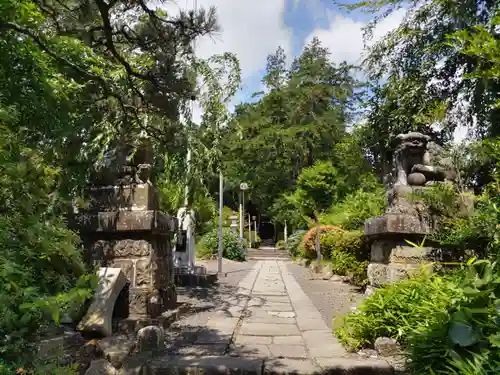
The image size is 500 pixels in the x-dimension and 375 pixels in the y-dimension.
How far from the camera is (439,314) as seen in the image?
118 inches

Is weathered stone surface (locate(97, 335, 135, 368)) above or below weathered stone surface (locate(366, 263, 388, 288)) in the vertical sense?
below

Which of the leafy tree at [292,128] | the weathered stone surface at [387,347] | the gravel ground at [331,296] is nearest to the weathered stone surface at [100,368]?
the weathered stone surface at [387,347]

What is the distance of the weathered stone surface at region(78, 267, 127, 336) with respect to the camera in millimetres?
3795

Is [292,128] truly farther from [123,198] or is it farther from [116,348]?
[116,348]

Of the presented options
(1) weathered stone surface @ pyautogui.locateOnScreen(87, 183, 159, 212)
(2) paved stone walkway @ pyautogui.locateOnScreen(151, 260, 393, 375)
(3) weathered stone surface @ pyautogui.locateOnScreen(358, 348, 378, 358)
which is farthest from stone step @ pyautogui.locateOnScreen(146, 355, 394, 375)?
(1) weathered stone surface @ pyautogui.locateOnScreen(87, 183, 159, 212)

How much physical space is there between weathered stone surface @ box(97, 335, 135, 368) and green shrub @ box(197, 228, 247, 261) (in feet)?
47.3

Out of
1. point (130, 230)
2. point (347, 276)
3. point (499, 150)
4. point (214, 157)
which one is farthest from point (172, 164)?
point (347, 276)

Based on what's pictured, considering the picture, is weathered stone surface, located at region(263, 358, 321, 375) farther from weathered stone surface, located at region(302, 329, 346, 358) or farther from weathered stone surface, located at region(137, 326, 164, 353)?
weathered stone surface, located at region(137, 326, 164, 353)

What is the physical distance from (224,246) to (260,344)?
Answer: 575 inches

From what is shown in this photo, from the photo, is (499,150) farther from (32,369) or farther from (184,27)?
(32,369)

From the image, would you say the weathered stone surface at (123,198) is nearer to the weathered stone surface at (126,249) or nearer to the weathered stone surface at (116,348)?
the weathered stone surface at (126,249)

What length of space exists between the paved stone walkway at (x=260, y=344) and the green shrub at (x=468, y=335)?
52 cm

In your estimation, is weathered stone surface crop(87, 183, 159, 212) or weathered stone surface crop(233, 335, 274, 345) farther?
weathered stone surface crop(87, 183, 159, 212)

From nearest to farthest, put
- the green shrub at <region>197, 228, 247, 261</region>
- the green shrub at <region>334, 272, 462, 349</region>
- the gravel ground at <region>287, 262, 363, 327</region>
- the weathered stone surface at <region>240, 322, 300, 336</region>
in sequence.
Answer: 1. the green shrub at <region>334, 272, 462, 349</region>
2. the weathered stone surface at <region>240, 322, 300, 336</region>
3. the gravel ground at <region>287, 262, 363, 327</region>
4. the green shrub at <region>197, 228, 247, 261</region>
